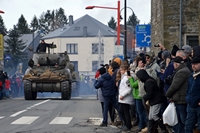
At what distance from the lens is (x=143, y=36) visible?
114 ft

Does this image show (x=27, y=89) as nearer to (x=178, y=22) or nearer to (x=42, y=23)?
(x=178, y=22)

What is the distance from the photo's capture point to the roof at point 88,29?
10306cm

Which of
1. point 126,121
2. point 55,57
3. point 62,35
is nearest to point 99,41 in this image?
point 62,35

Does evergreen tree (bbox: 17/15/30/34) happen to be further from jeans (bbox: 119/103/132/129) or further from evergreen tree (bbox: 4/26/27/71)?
jeans (bbox: 119/103/132/129)

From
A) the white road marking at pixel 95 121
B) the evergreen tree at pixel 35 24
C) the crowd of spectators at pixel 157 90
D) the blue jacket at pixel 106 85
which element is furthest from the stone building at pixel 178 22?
the evergreen tree at pixel 35 24

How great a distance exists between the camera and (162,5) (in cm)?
3023

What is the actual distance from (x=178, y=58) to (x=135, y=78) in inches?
132

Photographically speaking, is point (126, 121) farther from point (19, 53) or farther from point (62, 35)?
point (62, 35)

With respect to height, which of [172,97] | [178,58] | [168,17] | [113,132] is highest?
[168,17]

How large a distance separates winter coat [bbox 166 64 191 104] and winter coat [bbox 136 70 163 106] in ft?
5.39

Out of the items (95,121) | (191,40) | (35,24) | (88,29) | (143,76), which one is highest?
(35,24)

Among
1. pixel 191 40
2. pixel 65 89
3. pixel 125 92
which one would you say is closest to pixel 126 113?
pixel 125 92

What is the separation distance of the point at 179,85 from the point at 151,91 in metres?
1.90

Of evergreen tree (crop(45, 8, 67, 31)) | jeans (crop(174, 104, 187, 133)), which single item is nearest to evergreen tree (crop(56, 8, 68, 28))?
evergreen tree (crop(45, 8, 67, 31))
